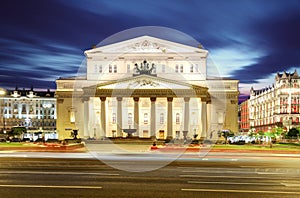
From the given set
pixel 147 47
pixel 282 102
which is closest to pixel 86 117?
pixel 147 47

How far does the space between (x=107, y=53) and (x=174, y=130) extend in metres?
22.0

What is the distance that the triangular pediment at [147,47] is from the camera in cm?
10038

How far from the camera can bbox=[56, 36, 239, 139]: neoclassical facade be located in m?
Result: 98.7

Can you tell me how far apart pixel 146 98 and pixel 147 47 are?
36.5ft

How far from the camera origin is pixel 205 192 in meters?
18.5

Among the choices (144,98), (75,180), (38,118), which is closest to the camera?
(75,180)

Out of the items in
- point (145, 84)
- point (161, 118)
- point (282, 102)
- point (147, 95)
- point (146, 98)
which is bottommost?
point (161, 118)

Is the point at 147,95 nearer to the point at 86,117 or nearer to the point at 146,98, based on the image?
the point at 146,98

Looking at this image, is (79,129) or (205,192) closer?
(205,192)

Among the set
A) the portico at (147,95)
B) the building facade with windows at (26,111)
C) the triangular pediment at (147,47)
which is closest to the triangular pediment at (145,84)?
the portico at (147,95)

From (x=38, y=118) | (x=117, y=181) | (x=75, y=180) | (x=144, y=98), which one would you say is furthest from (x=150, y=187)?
(x=38, y=118)

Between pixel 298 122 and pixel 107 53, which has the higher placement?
pixel 107 53

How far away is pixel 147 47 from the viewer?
101 meters

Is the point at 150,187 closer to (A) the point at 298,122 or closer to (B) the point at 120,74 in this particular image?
(B) the point at 120,74
